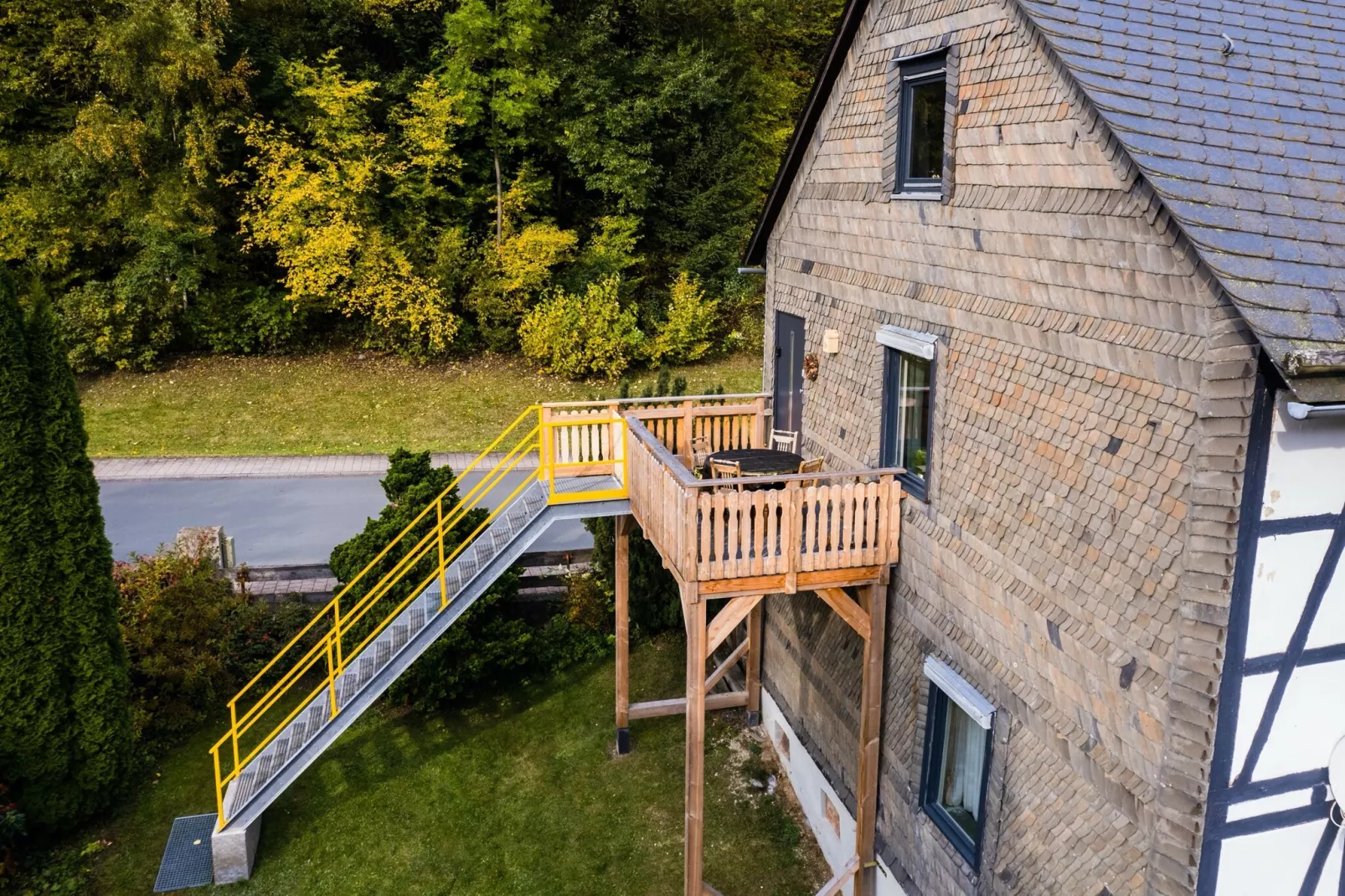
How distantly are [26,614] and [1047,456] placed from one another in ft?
33.9

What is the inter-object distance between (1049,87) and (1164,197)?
5.28 feet

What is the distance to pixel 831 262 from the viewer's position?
10.6 m

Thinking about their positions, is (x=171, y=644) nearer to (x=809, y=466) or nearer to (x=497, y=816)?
(x=497, y=816)

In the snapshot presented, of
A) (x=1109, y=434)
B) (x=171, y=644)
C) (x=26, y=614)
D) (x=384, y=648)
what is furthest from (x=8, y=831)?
(x=1109, y=434)

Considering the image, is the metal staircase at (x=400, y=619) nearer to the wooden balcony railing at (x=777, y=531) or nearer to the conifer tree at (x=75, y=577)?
the conifer tree at (x=75, y=577)

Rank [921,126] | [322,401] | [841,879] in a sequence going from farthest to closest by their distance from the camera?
[322,401] < [841,879] < [921,126]

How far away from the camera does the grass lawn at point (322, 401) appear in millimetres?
23047

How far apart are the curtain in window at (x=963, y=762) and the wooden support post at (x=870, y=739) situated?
101cm

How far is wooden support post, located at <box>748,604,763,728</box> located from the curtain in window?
500 cm

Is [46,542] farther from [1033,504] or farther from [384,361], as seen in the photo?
[384,361]

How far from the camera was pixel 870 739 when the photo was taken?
9469mm

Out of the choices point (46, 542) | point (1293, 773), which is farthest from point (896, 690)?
point (46, 542)

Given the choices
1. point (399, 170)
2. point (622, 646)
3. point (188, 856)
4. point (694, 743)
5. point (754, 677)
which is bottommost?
point (188, 856)

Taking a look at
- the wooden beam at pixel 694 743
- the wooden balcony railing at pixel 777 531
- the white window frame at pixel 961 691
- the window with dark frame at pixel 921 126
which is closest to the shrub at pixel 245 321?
the wooden balcony railing at pixel 777 531
